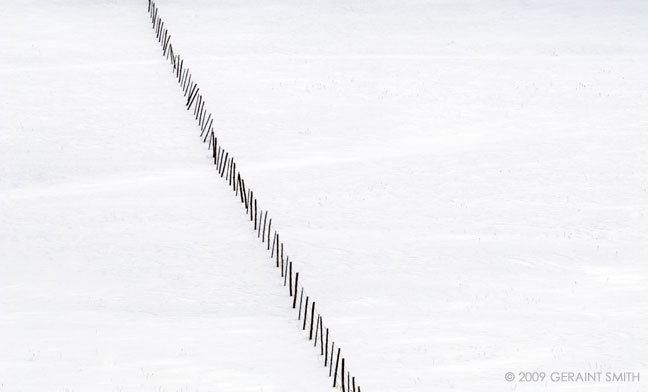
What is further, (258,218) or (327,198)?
(327,198)

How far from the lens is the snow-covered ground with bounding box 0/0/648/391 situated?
806 inches

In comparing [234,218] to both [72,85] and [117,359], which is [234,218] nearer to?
[117,359]

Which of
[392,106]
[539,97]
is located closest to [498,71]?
[539,97]

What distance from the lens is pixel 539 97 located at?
42906 mm

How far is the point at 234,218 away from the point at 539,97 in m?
17.5

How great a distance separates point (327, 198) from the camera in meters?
31.4

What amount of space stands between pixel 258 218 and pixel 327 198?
118 inches

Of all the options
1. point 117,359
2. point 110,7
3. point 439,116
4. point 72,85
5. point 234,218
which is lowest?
point 110,7

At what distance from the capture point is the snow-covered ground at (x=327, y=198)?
67.2ft

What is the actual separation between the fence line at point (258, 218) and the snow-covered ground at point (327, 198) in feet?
0.95

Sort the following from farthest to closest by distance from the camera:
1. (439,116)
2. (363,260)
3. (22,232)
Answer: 1. (439,116)
2. (22,232)
3. (363,260)

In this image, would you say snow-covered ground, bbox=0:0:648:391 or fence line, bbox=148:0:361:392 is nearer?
fence line, bbox=148:0:361:392

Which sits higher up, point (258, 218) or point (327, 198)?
point (258, 218)

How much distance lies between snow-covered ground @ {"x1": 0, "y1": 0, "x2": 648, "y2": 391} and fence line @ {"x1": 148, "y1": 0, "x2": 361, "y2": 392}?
288mm
